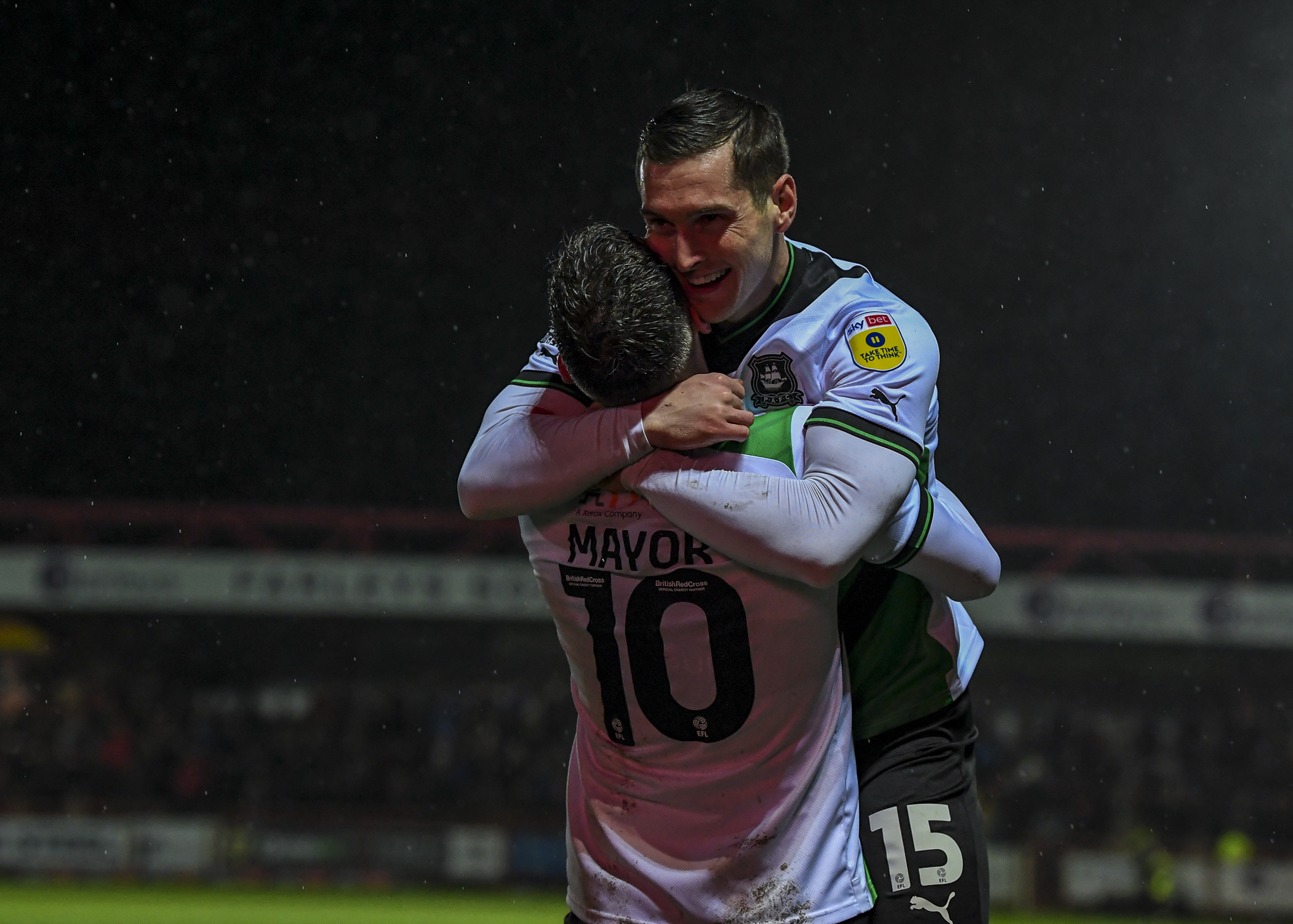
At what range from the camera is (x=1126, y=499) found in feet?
59.4

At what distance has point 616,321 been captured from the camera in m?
1.62

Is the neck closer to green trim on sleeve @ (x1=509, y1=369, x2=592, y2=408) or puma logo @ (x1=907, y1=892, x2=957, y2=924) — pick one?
green trim on sleeve @ (x1=509, y1=369, x2=592, y2=408)

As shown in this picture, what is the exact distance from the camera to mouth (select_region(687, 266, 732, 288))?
1882 millimetres

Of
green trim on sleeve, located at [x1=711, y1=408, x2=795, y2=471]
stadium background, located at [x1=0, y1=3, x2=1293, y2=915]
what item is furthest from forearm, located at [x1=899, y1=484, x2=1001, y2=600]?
stadium background, located at [x1=0, y1=3, x2=1293, y2=915]

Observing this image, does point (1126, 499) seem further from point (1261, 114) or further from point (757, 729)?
point (757, 729)

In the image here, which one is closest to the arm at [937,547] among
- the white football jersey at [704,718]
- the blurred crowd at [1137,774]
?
the white football jersey at [704,718]

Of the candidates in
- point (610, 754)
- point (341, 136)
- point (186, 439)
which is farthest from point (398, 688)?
point (610, 754)

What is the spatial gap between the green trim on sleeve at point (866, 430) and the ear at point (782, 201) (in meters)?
0.43

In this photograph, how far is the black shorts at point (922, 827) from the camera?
1.94m

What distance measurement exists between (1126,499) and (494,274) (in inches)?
387

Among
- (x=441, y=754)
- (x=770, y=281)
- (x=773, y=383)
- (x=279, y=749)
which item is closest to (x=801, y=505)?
(x=773, y=383)

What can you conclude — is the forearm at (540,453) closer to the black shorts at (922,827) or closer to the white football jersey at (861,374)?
the white football jersey at (861,374)

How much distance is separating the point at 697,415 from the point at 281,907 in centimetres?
1087

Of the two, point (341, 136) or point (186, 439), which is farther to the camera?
point (186, 439)
